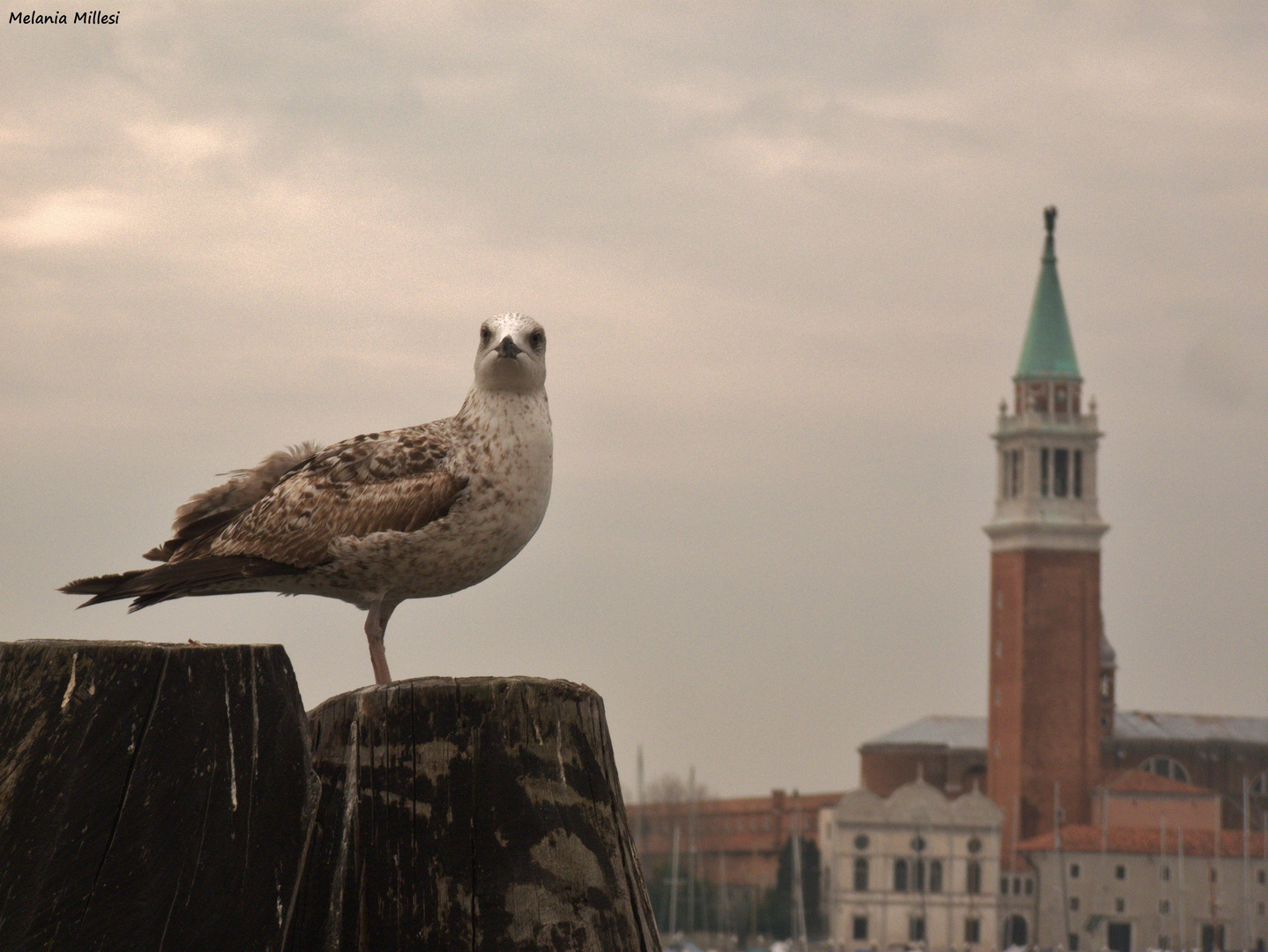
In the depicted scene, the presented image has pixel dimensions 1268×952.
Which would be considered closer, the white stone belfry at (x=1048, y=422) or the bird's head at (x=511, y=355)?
the bird's head at (x=511, y=355)

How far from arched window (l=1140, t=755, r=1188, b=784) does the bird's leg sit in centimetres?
8047

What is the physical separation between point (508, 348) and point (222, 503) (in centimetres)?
77

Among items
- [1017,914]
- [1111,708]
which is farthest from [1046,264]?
[1017,914]

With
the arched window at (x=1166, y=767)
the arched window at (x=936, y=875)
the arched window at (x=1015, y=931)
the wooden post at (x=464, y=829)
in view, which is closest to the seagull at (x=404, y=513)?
the wooden post at (x=464, y=829)

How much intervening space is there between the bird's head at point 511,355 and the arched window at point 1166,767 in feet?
265

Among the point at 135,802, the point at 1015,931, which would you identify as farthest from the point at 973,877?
the point at 135,802

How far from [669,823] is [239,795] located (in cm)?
7958

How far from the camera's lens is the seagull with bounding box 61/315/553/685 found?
161 inches

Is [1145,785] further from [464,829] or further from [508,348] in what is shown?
[464,829]

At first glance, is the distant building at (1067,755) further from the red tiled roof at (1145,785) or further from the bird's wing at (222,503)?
the bird's wing at (222,503)

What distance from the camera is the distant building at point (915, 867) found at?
75.1 meters

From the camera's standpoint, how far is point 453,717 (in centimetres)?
260

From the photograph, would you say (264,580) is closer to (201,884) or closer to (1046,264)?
(201,884)

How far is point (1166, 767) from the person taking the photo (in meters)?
82.1
